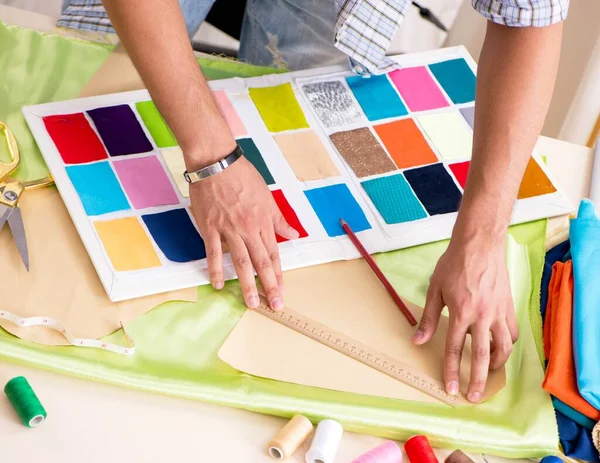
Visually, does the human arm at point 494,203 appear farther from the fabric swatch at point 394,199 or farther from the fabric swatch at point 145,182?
the fabric swatch at point 145,182

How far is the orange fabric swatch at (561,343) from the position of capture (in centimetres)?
120

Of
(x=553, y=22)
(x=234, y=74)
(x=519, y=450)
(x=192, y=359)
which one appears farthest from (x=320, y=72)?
(x=519, y=450)

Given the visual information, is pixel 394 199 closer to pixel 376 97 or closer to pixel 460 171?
pixel 460 171

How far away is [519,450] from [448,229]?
43cm

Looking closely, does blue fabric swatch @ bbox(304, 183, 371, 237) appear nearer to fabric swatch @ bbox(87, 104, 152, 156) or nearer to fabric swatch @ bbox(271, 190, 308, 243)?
fabric swatch @ bbox(271, 190, 308, 243)

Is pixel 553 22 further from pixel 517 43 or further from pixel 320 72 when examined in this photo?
pixel 320 72

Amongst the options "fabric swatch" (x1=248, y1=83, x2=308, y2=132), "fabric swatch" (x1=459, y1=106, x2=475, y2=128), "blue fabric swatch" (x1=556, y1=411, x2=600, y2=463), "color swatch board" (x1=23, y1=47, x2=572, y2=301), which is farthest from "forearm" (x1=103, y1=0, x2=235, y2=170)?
"blue fabric swatch" (x1=556, y1=411, x2=600, y2=463)

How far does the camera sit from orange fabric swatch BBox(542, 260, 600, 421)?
1.20 m

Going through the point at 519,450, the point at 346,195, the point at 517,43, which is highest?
the point at 517,43

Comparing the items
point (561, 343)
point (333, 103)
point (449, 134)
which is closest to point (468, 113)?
point (449, 134)

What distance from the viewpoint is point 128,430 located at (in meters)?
1.11

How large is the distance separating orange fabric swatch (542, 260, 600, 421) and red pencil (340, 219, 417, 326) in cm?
22

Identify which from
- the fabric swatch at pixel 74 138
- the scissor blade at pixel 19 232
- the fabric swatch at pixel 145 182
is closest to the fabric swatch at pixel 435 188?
the fabric swatch at pixel 145 182

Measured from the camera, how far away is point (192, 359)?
3.98 feet
